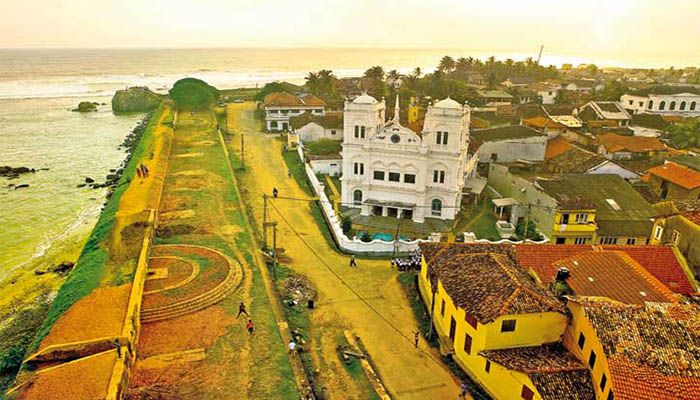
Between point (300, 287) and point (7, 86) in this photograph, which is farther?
point (7, 86)

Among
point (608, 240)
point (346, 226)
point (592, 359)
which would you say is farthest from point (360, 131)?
point (592, 359)

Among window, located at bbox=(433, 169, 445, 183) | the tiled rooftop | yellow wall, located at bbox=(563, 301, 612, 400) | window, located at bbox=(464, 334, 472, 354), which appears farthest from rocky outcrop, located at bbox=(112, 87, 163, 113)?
yellow wall, located at bbox=(563, 301, 612, 400)

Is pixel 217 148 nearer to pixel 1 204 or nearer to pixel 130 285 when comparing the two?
pixel 1 204

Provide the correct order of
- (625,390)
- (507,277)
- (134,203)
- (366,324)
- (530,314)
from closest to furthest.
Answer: (625,390) → (530,314) → (507,277) → (366,324) → (134,203)

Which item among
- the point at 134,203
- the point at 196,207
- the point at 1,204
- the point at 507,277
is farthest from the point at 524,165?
the point at 1,204

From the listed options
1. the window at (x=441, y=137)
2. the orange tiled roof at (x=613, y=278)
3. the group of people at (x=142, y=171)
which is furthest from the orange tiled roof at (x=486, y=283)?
the group of people at (x=142, y=171)

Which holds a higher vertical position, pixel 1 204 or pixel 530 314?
pixel 530 314
